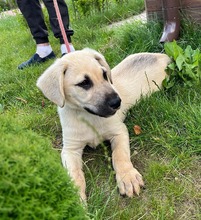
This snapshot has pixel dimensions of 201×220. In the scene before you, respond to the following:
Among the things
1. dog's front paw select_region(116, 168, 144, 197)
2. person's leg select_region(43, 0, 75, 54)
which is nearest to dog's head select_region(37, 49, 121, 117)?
dog's front paw select_region(116, 168, 144, 197)

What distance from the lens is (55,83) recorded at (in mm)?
2398

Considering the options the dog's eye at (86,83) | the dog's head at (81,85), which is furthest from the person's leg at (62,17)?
the dog's eye at (86,83)

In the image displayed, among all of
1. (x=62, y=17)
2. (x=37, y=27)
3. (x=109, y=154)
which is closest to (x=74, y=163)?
(x=109, y=154)

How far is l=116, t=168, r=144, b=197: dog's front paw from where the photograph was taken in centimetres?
205

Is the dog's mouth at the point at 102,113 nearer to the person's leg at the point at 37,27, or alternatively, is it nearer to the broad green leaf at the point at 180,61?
the broad green leaf at the point at 180,61

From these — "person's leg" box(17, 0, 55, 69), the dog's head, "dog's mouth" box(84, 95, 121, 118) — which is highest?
the dog's head

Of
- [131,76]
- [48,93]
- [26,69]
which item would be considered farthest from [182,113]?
[26,69]

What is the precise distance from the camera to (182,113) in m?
2.51

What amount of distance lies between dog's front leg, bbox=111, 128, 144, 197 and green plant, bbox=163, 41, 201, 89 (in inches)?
30.4

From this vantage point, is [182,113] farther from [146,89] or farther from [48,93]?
[48,93]

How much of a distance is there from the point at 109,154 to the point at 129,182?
0.47 meters

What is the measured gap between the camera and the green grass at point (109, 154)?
128 cm

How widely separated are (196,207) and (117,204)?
0.42m

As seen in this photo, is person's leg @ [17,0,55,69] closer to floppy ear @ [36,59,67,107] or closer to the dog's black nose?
floppy ear @ [36,59,67,107]
